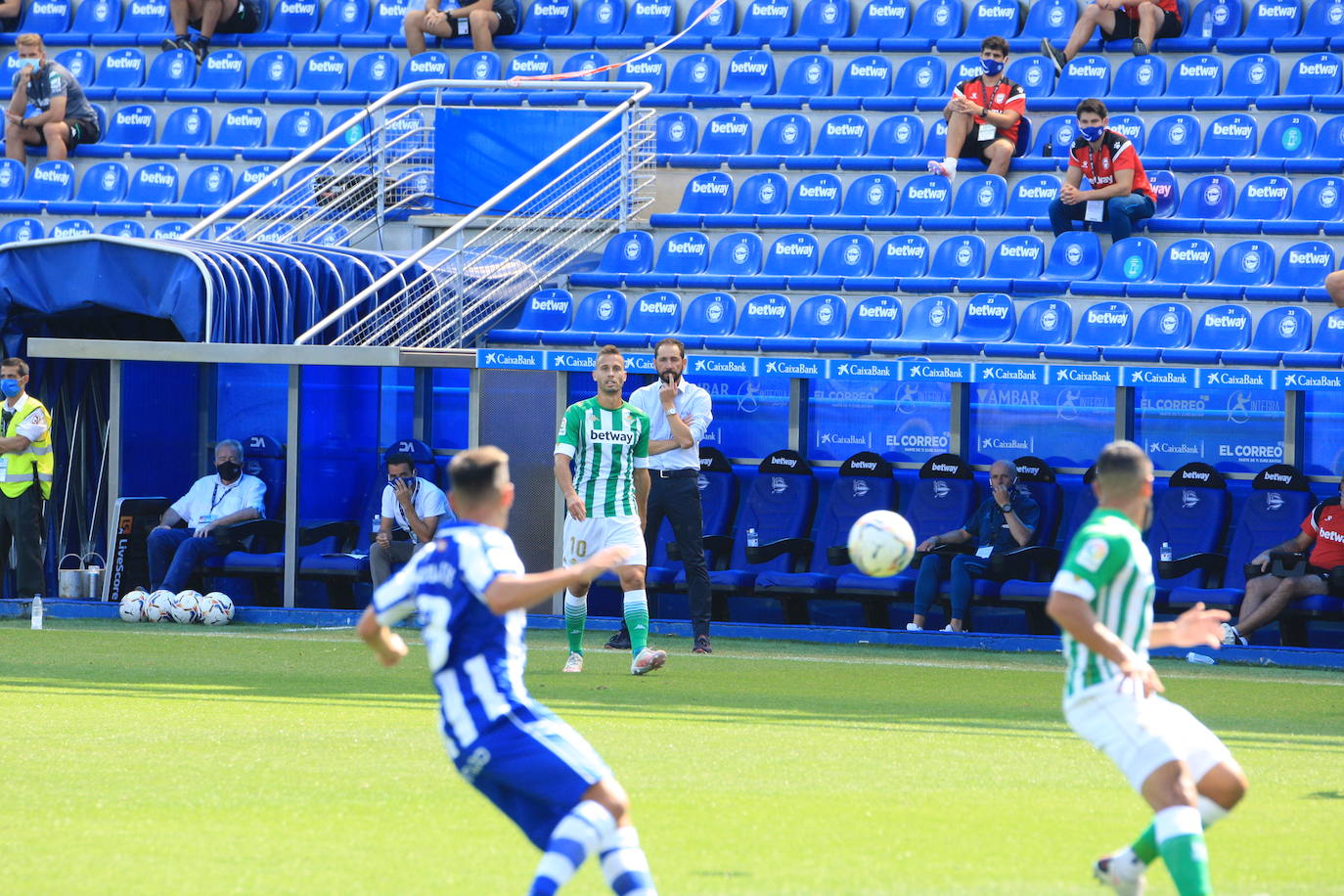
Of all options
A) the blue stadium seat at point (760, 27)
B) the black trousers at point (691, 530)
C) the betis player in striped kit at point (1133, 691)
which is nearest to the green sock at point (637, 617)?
the black trousers at point (691, 530)

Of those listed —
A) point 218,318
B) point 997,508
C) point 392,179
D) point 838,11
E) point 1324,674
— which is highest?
point 838,11

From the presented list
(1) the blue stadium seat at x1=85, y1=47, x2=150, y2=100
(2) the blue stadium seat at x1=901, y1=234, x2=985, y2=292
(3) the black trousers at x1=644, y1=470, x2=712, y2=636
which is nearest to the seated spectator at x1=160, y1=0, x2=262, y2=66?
(1) the blue stadium seat at x1=85, y1=47, x2=150, y2=100

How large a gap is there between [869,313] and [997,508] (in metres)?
2.42

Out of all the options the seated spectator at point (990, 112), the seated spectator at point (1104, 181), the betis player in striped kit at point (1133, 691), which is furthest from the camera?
the seated spectator at point (990, 112)

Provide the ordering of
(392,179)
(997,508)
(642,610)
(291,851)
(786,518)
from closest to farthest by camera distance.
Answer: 1. (291,851)
2. (642,610)
3. (997,508)
4. (786,518)
5. (392,179)

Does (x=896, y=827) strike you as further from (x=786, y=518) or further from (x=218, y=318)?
(x=218, y=318)

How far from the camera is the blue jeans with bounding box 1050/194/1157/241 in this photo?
52.7ft

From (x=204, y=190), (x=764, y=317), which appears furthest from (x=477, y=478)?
(x=204, y=190)

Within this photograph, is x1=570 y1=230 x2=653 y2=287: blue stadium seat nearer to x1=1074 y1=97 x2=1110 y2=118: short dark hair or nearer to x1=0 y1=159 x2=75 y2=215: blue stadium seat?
x1=1074 y1=97 x2=1110 y2=118: short dark hair

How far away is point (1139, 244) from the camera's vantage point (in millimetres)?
16047

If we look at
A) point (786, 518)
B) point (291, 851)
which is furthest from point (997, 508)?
point (291, 851)

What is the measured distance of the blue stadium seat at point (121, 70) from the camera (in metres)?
22.0

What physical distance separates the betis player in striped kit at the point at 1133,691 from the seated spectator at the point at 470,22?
16.4 meters

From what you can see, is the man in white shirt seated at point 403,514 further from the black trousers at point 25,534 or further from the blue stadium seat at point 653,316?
the black trousers at point 25,534
